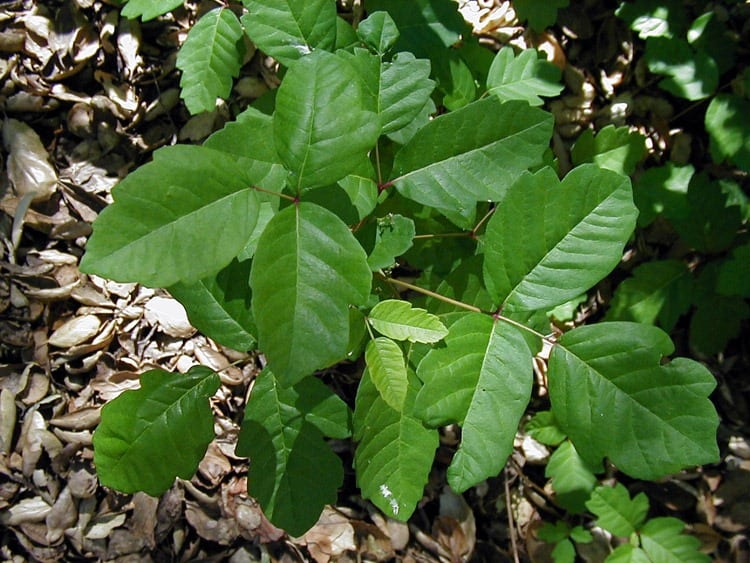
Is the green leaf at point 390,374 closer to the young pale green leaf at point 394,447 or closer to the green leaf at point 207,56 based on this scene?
the young pale green leaf at point 394,447

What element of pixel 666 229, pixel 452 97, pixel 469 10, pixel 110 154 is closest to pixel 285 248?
pixel 452 97

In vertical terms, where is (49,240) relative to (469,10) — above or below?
below

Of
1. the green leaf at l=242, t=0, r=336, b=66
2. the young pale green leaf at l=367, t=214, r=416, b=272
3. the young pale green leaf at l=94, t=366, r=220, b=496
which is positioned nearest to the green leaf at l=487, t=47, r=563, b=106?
the green leaf at l=242, t=0, r=336, b=66

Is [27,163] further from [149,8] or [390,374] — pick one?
[390,374]

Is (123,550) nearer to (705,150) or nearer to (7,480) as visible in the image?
(7,480)

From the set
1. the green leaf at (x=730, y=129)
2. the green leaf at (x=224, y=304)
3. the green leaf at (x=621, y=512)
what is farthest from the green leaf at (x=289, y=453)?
the green leaf at (x=730, y=129)
